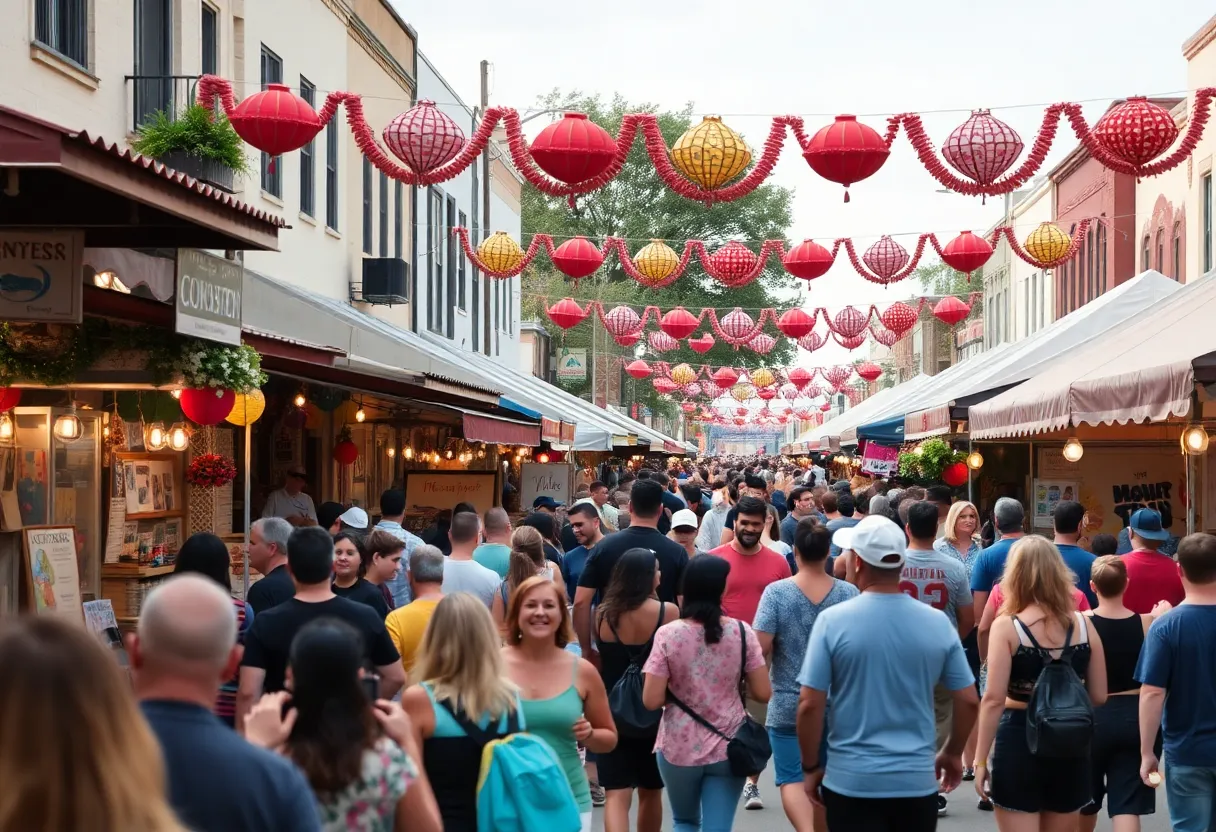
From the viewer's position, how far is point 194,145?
12742 mm

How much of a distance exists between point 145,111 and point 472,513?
7106mm

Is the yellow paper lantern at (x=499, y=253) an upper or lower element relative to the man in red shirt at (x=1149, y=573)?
upper

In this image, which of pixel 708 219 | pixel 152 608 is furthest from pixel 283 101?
pixel 708 219

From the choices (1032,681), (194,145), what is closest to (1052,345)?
(194,145)

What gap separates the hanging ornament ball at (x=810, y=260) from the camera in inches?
844

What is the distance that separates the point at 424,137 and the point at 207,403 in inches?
185

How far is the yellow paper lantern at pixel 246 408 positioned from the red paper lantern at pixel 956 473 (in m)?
13.0

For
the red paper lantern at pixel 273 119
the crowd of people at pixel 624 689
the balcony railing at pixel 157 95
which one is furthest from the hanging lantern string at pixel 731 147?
the crowd of people at pixel 624 689

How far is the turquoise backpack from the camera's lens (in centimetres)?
485

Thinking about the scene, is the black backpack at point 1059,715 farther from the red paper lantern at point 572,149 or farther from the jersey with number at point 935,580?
the red paper lantern at point 572,149

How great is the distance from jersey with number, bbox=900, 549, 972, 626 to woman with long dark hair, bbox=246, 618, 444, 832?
17.7 ft

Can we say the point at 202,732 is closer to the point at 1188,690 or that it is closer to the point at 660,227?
the point at 1188,690

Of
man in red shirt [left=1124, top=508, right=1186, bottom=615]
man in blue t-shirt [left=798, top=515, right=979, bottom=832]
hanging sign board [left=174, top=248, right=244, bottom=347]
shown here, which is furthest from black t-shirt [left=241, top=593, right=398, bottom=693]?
man in red shirt [left=1124, top=508, right=1186, bottom=615]

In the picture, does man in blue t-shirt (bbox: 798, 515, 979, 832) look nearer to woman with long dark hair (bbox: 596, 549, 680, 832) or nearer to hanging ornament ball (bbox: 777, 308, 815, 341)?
woman with long dark hair (bbox: 596, 549, 680, 832)
